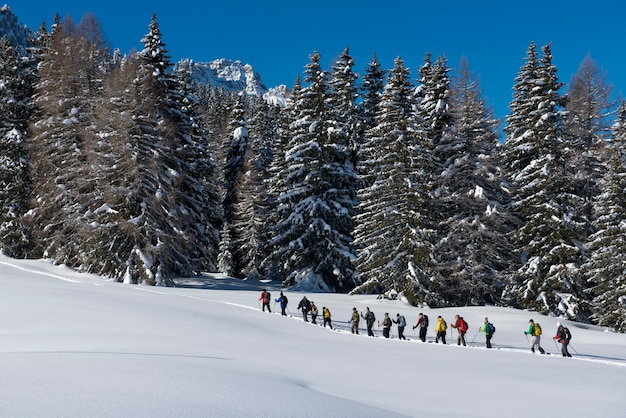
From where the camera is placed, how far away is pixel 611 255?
89.7 ft

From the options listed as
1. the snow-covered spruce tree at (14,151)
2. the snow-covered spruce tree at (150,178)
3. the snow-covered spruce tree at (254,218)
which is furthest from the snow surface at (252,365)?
the snow-covered spruce tree at (254,218)

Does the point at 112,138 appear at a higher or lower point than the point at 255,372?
higher

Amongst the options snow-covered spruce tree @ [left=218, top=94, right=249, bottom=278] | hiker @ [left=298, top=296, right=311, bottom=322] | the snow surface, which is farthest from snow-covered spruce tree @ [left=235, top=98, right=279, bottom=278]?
hiker @ [left=298, top=296, right=311, bottom=322]

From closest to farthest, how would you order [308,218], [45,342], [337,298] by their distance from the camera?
[45,342]
[337,298]
[308,218]

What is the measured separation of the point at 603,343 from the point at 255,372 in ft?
64.6

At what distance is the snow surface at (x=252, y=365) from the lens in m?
6.52

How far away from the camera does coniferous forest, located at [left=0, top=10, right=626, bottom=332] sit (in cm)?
3020

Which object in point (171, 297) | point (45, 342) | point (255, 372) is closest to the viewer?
point (255, 372)

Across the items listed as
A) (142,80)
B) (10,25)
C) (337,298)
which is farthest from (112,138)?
(10,25)

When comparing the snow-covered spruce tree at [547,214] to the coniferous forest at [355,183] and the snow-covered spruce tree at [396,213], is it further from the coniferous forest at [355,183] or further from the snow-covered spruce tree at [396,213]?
the snow-covered spruce tree at [396,213]

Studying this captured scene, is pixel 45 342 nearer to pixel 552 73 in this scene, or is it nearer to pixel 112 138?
pixel 112 138

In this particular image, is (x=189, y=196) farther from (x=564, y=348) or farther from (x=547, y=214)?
(x=564, y=348)

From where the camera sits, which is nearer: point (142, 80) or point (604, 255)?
point (604, 255)

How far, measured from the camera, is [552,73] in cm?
3212
